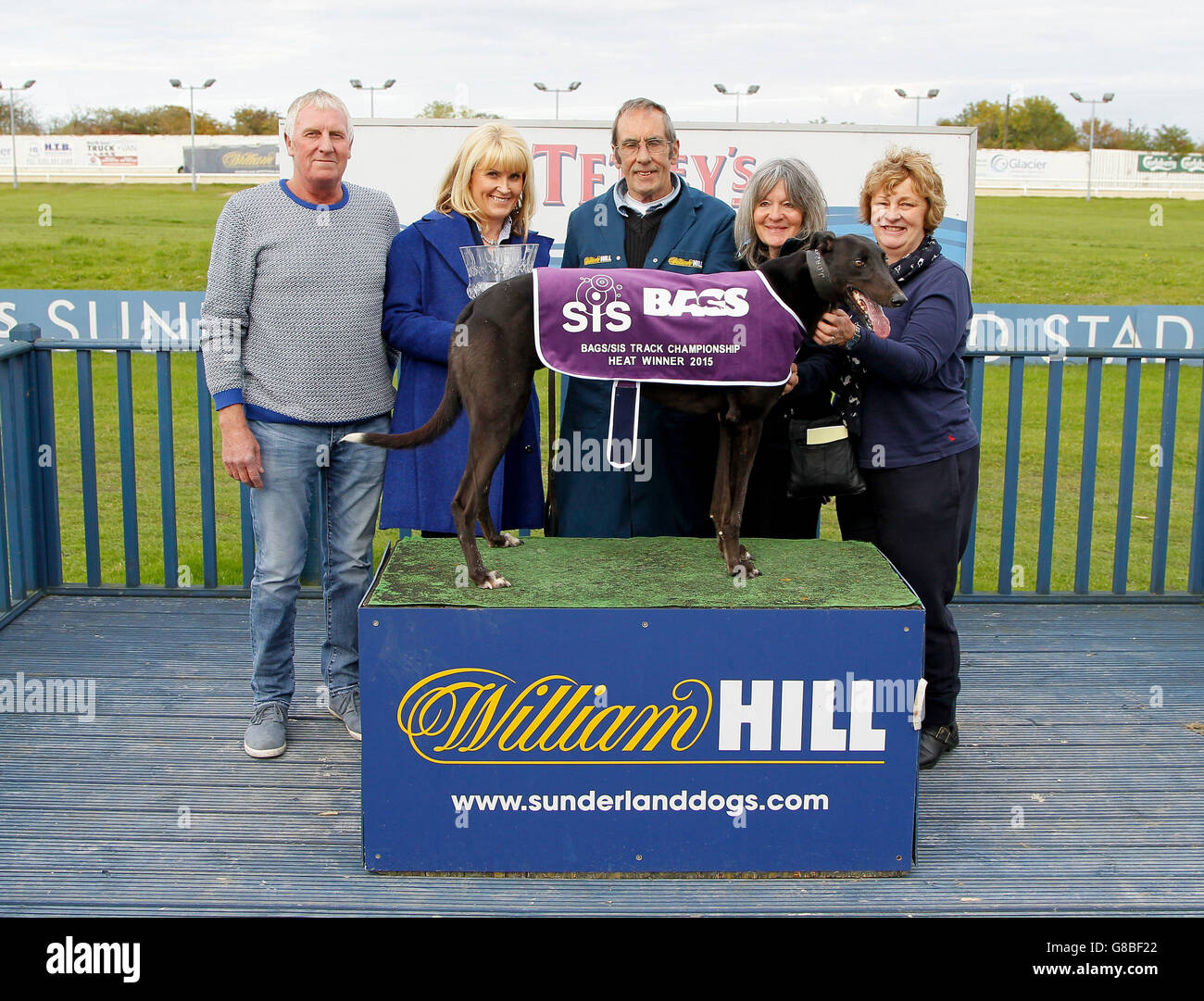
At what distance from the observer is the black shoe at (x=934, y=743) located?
3.60m

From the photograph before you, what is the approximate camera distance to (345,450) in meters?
3.62

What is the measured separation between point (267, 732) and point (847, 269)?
2.36m

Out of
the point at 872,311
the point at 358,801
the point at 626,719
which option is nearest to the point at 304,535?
the point at 358,801

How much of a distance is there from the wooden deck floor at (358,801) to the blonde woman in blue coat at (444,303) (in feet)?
2.99

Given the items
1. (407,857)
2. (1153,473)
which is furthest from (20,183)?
(407,857)

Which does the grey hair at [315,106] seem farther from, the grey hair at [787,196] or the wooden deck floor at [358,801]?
the wooden deck floor at [358,801]

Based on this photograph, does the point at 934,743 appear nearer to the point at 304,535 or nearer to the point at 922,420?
the point at 922,420

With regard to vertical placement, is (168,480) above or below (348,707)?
above

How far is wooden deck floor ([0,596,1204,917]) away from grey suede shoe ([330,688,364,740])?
0.05 m

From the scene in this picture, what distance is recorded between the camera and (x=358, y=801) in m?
3.35

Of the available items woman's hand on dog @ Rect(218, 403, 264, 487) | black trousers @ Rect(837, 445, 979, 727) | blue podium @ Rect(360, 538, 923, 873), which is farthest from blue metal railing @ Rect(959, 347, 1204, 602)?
woman's hand on dog @ Rect(218, 403, 264, 487)

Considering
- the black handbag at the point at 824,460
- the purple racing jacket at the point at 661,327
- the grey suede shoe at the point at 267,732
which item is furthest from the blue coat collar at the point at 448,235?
the grey suede shoe at the point at 267,732

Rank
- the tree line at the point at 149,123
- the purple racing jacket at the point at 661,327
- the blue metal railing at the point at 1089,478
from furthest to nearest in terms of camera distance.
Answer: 1. the tree line at the point at 149,123
2. the blue metal railing at the point at 1089,478
3. the purple racing jacket at the point at 661,327
